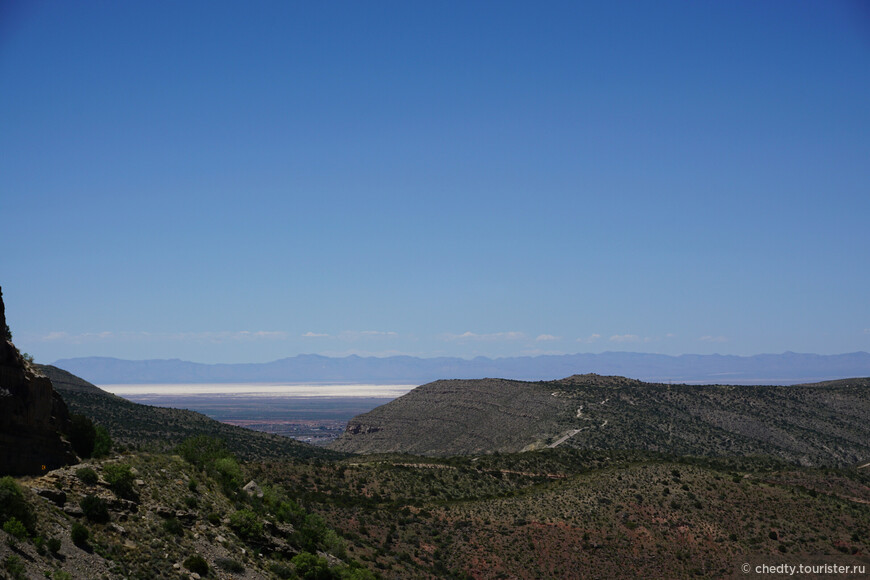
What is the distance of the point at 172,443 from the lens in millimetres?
67625

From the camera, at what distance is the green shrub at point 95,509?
2364 centimetres

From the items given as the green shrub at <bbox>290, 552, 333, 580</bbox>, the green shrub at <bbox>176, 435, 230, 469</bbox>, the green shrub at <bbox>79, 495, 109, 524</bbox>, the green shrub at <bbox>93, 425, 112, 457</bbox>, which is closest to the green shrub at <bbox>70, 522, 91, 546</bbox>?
the green shrub at <bbox>79, 495, 109, 524</bbox>

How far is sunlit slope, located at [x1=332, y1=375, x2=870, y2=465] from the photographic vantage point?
94.6m

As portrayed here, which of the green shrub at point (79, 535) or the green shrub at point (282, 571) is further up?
the green shrub at point (79, 535)

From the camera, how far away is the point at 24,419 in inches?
940

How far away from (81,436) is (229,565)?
24.8ft

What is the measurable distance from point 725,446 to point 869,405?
120ft

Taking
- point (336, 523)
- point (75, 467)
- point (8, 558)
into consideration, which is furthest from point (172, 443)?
point (8, 558)

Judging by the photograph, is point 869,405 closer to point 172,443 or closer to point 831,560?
point 831,560

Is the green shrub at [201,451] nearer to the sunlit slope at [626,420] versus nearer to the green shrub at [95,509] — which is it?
the green shrub at [95,509]

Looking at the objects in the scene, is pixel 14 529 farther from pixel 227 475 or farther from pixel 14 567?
pixel 227 475

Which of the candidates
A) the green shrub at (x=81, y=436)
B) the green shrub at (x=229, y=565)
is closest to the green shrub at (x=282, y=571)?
the green shrub at (x=229, y=565)

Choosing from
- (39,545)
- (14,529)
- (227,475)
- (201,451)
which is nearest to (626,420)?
(201,451)

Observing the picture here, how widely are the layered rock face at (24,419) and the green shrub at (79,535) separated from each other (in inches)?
124
